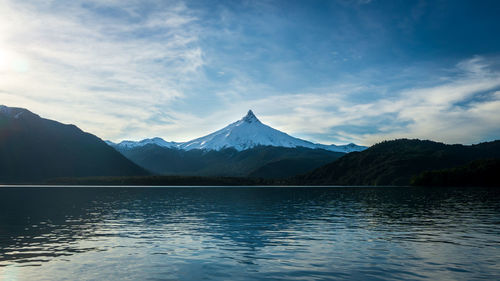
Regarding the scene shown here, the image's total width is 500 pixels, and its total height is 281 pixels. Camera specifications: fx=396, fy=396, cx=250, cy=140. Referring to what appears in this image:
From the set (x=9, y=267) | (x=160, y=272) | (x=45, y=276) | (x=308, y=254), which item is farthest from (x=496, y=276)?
(x=9, y=267)

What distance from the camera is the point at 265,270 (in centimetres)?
2938

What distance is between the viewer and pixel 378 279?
1051 inches

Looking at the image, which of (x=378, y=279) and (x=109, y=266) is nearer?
(x=378, y=279)

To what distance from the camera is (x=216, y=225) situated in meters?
58.2

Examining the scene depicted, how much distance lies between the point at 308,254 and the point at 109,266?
16.8 meters

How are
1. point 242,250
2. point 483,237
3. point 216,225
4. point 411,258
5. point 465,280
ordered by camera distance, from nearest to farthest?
point 465,280 → point 411,258 → point 242,250 → point 483,237 → point 216,225

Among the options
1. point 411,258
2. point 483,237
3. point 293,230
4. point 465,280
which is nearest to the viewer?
point 465,280

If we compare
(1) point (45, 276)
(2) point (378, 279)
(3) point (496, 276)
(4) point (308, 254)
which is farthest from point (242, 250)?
(3) point (496, 276)

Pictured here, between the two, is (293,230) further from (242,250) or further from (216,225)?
(242,250)

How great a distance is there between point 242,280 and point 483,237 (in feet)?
110

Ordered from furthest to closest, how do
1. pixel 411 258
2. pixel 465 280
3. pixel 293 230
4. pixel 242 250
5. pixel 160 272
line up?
pixel 293 230
pixel 242 250
pixel 411 258
pixel 160 272
pixel 465 280

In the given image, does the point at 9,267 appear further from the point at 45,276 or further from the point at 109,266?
the point at 109,266

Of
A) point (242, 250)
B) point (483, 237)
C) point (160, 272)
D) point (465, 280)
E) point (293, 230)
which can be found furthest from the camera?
point (293, 230)

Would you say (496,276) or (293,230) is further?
(293,230)
